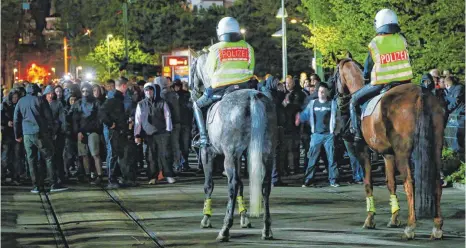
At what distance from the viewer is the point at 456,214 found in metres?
15.8

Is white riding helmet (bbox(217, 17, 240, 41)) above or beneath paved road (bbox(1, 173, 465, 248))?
above

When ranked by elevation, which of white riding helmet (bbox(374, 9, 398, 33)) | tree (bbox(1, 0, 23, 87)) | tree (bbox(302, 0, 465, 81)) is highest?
tree (bbox(1, 0, 23, 87))

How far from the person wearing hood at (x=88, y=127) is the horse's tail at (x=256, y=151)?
357 inches

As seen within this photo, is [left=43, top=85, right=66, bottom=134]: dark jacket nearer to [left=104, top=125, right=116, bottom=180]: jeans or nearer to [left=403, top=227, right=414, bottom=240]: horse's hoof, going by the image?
[left=104, top=125, right=116, bottom=180]: jeans

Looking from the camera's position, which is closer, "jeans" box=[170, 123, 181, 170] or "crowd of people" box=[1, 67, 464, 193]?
"crowd of people" box=[1, 67, 464, 193]

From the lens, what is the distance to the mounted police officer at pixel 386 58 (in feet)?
45.8

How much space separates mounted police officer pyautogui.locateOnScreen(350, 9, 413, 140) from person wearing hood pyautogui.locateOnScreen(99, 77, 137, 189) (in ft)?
27.5

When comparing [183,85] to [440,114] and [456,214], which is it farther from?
[440,114]

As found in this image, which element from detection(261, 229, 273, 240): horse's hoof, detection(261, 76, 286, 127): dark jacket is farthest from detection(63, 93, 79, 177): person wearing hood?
detection(261, 229, 273, 240): horse's hoof

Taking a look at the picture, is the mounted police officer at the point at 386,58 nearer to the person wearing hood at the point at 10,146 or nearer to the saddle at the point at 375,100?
the saddle at the point at 375,100

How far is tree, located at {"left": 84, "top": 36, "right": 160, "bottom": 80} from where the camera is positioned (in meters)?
86.4

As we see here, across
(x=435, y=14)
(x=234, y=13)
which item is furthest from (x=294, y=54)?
(x=435, y=14)

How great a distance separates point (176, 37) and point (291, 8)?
1749 centimetres

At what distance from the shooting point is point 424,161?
1309 centimetres
